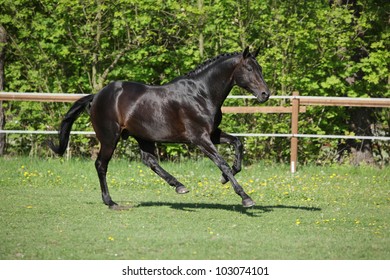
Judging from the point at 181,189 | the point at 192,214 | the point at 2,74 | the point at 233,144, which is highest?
the point at 233,144

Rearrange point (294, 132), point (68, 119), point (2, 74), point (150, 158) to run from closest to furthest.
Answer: point (150, 158)
point (68, 119)
point (294, 132)
point (2, 74)

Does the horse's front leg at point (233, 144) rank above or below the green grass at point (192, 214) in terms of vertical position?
above

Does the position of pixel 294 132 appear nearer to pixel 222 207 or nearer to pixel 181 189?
pixel 222 207

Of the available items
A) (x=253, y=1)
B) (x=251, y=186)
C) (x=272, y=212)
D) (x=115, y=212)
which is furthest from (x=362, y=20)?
(x=115, y=212)

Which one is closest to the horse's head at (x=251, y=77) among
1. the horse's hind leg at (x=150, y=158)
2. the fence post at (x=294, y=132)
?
the horse's hind leg at (x=150, y=158)

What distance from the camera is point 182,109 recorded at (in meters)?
9.52

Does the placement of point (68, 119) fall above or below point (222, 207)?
above

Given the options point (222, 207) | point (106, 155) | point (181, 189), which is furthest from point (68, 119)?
point (222, 207)

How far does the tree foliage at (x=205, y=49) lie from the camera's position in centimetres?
1517

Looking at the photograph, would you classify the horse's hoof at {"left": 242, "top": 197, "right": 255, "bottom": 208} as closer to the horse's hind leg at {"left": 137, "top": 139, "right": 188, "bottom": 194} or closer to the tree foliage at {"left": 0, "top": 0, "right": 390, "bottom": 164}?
the horse's hind leg at {"left": 137, "top": 139, "right": 188, "bottom": 194}

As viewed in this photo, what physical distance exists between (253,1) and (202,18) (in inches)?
43.9

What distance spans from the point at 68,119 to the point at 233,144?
2.63 m

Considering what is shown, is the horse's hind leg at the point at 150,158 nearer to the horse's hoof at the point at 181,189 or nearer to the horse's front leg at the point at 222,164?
the horse's hoof at the point at 181,189

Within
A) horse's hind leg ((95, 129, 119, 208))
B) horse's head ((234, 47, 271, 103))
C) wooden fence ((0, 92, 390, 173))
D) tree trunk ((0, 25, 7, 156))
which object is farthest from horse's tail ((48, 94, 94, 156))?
tree trunk ((0, 25, 7, 156))
